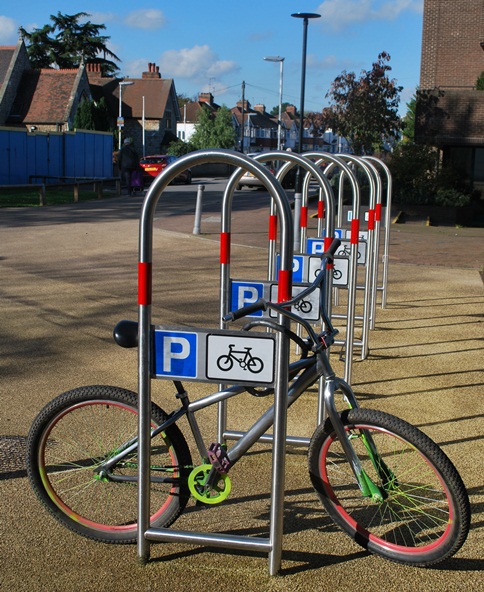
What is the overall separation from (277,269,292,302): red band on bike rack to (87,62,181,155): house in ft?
226

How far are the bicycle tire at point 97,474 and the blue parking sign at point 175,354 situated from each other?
248 mm

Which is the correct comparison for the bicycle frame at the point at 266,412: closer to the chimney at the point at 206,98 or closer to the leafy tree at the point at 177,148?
the leafy tree at the point at 177,148

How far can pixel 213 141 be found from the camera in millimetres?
79250

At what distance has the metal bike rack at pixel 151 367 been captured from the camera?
3270 mm

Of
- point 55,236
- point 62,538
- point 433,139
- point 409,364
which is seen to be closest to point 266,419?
point 62,538

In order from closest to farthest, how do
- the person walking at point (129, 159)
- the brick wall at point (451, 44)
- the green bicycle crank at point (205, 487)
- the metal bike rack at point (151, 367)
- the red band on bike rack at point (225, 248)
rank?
1. the metal bike rack at point (151, 367)
2. the green bicycle crank at point (205, 487)
3. the red band on bike rack at point (225, 248)
4. the person walking at point (129, 159)
5. the brick wall at point (451, 44)

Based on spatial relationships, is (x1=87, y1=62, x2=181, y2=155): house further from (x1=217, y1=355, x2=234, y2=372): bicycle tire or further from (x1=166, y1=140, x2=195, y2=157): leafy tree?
(x1=217, y1=355, x2=234, y2=372): bicycle tire

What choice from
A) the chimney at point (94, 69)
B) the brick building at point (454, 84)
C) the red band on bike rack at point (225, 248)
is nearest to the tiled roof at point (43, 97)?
the chimney at point (94, 69)

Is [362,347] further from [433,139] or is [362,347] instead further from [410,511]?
[433,139]

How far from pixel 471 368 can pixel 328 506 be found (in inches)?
138

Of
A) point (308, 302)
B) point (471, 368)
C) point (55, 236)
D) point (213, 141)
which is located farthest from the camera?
point (213, 141)

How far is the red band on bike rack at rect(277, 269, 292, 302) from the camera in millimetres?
3299

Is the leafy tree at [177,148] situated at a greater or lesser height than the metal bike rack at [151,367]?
greater

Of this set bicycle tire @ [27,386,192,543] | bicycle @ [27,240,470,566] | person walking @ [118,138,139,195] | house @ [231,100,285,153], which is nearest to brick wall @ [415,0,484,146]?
person walking @ [118,138,139,195]
